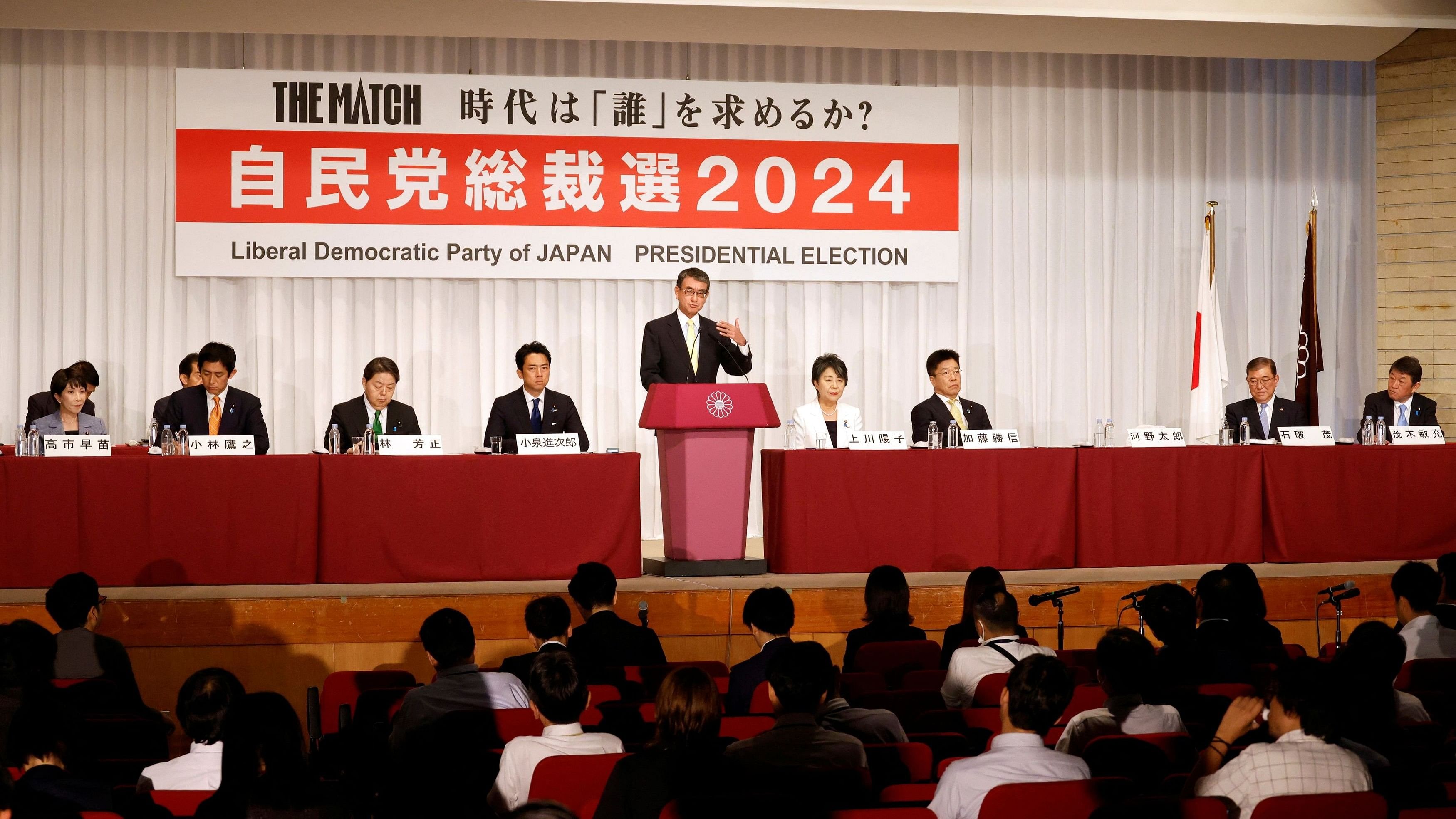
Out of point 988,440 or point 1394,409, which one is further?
point 1394,409

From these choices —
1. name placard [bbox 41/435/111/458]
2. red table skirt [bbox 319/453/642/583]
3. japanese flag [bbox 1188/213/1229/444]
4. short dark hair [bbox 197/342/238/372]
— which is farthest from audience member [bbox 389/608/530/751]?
japanese flag [bbox 1188/213/1229/444]

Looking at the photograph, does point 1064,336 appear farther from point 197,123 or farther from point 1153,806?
point 1153,806

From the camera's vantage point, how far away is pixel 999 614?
3689 mm

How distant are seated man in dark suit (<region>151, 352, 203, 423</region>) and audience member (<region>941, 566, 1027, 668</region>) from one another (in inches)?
160

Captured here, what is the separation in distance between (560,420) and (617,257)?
2.03m

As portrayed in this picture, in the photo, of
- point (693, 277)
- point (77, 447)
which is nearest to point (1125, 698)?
point (693, 277)

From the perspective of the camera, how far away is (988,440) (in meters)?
5.60

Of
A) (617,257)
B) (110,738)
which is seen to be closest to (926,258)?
(617,257)

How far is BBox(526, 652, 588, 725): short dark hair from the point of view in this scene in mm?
2693

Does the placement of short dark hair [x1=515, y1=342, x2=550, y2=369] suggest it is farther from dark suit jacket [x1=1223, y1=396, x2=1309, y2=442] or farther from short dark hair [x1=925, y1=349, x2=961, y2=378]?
dark suit jacket [x1=1223, y1=396, x2=1309, y2=442]

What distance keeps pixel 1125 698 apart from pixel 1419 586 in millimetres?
1594

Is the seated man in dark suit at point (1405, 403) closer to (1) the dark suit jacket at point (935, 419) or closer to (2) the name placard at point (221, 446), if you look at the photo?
(1) the dark suit jacket at point (935, 419)

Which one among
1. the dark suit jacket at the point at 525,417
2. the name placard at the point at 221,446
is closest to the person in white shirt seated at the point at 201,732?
the name placard at the point at 221,446

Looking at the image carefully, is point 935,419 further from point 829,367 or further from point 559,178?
point 559,178
